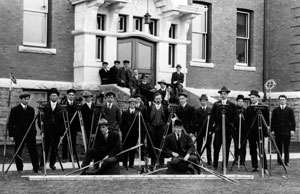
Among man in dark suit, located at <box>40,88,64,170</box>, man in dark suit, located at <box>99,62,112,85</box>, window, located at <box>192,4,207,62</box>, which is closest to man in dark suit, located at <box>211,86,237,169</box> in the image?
man in dark suit, located at <box>40,88,64,170</box>

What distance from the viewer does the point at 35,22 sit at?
78.1 feet

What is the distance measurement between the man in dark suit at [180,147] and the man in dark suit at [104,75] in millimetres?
9110

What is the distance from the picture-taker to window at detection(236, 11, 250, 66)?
30.1 m

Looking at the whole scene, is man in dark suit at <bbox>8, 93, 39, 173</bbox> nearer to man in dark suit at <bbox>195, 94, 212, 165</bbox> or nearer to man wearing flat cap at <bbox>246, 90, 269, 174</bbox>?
man in dark suit at <bbox>195, 94, 212, 165</bbox>

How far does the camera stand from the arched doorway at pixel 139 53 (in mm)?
25595

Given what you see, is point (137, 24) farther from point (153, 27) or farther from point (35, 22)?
point (35, 22)

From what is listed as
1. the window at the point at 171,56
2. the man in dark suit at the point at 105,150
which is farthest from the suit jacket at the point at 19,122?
the window at the point at 171,56

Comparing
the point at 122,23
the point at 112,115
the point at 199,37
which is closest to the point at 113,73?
the point at 122,23

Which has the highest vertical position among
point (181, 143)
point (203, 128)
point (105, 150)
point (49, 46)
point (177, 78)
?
point (49, 46)

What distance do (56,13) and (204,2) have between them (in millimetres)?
7417

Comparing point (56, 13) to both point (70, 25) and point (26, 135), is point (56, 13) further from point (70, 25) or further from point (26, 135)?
point (26, 135)

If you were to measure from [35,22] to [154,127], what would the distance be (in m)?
8.50

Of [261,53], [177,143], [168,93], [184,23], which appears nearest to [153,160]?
[177,143]

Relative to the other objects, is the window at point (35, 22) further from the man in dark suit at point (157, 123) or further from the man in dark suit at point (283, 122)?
the man in dark suit at point (283, 122)
